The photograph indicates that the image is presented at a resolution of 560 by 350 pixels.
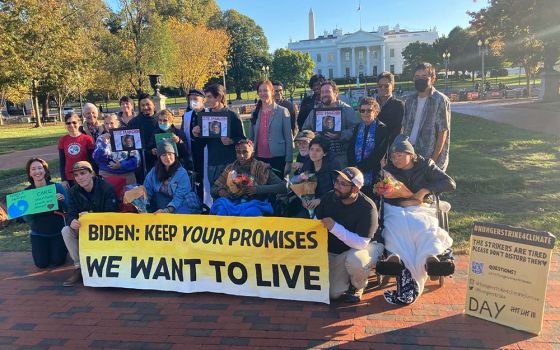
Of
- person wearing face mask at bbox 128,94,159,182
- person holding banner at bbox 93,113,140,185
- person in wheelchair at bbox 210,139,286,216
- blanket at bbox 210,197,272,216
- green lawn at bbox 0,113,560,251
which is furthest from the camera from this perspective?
green lawn at bbox 0,113,560,251

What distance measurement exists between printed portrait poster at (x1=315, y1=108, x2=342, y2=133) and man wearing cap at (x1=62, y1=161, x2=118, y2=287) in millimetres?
2796

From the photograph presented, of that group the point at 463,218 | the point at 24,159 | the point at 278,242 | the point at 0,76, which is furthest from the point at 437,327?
the point at 0,76

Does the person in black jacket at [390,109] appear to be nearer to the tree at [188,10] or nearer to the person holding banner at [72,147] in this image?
the person holding banner at [72,147]

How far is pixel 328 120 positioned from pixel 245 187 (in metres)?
1.43

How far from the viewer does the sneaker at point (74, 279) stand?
17.2ft

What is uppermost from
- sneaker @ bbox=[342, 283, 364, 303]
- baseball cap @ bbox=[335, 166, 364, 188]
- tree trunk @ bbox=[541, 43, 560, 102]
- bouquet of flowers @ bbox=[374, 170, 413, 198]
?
tree trunk @ bbox=[541, 43, 560, 102]

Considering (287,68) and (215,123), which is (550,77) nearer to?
(215,123)

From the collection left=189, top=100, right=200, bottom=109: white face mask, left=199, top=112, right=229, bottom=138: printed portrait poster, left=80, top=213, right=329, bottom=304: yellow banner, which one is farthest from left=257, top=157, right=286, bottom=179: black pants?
left=80, top=213, right=329, bottom=304: yellow banner

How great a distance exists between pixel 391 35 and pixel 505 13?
339 feet

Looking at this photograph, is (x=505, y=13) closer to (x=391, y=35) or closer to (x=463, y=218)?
(x=463, y=218)

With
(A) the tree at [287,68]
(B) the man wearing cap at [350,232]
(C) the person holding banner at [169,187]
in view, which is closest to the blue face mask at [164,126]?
(C) the person holding banner at [169,187]

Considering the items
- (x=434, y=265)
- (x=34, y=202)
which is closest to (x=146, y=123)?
(x=34, y=202)

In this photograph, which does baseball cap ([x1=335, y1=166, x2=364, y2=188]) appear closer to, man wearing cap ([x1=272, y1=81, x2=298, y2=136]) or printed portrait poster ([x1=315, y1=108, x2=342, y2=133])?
printed portrait poster ([x1=315, y1=108, x2=342, y2=133])

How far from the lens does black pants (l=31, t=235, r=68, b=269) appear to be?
5.78m
